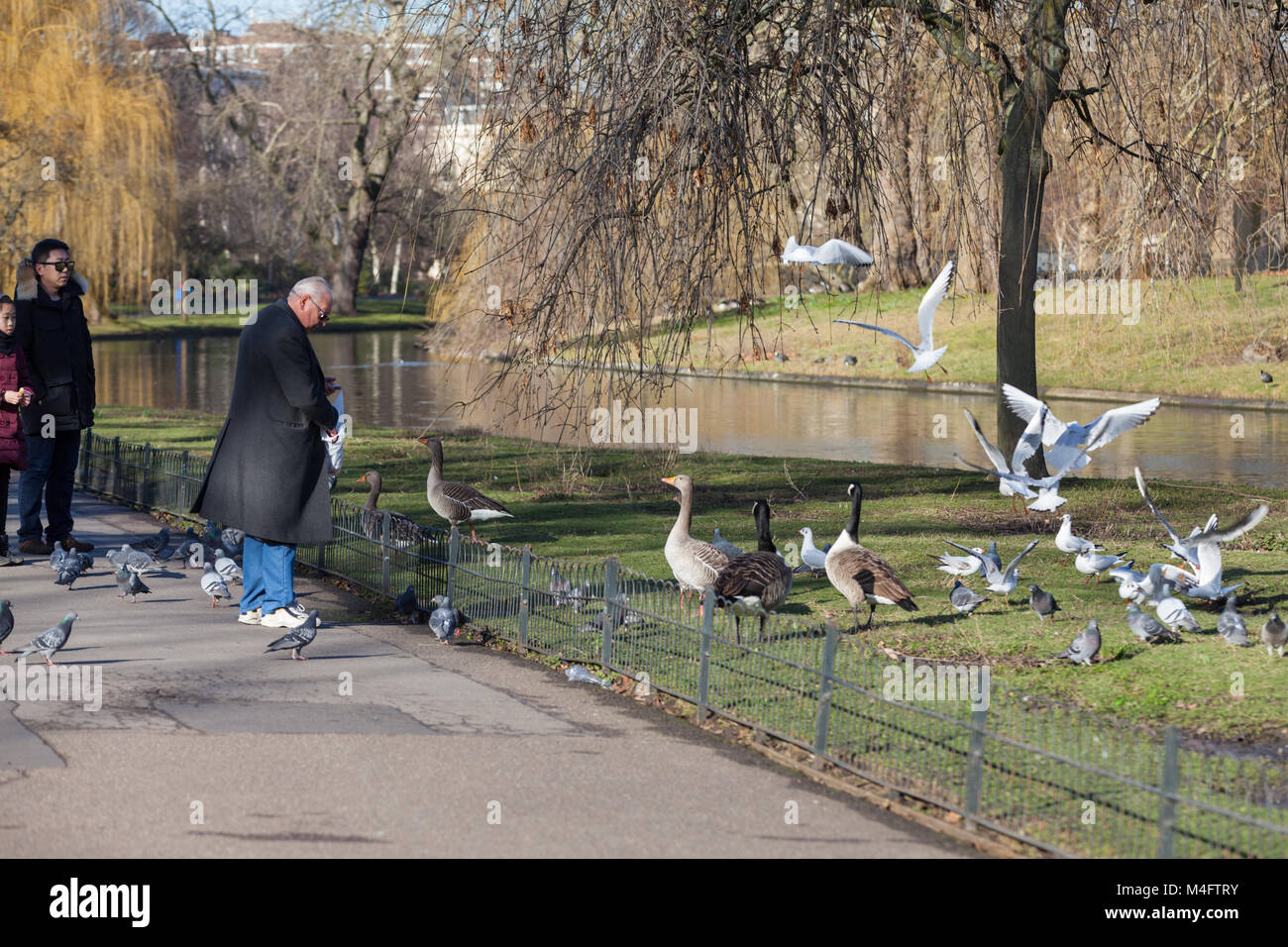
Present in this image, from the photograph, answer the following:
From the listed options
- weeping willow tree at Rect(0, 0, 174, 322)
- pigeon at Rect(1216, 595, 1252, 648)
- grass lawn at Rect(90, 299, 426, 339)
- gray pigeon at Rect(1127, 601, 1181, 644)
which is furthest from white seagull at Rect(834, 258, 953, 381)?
grass lawn at Rect(90, 299, 426, 339)

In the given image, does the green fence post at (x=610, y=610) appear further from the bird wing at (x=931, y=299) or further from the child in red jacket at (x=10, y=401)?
the child in red jacket at (x=10, y=401)

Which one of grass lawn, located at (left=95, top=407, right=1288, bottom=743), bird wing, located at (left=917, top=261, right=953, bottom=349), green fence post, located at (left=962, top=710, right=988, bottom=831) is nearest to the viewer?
green fence post, located at (left=962, top=710, right=988, bottom=831)

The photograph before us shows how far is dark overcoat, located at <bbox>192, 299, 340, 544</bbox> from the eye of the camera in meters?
8.19

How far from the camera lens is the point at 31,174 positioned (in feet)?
122

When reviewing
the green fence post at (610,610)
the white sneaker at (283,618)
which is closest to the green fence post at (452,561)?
the white sneaker at (283,618)

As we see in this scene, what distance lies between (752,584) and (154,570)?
481 cm

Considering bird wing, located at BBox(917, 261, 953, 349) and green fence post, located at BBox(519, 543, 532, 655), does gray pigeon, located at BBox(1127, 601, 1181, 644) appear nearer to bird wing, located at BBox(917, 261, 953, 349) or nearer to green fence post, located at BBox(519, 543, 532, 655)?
bird wing, located at BBox(917, 261, 953, 349)

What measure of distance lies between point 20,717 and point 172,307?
5850 cm

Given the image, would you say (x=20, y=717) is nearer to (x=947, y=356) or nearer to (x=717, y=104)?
(x=717, y=104)

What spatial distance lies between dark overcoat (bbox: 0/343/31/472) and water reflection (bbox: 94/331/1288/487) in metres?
4.30

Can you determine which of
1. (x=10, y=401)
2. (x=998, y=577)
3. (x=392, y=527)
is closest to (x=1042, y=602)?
(x=998, y=577)

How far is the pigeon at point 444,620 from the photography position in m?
8.89

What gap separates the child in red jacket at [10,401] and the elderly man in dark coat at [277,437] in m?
3.08

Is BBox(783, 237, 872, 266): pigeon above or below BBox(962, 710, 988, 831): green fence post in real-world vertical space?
above
